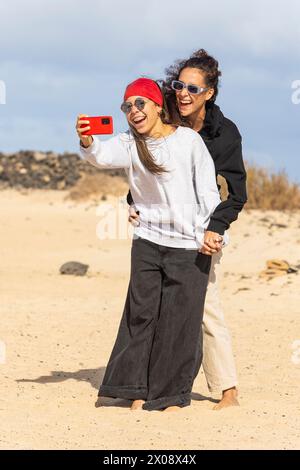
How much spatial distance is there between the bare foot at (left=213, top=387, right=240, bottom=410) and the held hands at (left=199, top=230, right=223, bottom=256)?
1043 mm

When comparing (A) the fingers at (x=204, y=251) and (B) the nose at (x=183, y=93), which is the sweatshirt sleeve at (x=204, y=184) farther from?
(B) the nose at (x=183, y=93)

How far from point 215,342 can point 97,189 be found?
17.8m

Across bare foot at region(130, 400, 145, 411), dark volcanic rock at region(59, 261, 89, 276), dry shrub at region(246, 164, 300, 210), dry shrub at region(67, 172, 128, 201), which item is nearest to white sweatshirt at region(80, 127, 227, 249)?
bare foot at region(130, 400, 145, 411)

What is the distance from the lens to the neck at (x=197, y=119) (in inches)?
257

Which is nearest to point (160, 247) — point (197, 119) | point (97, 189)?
point (197, 119)

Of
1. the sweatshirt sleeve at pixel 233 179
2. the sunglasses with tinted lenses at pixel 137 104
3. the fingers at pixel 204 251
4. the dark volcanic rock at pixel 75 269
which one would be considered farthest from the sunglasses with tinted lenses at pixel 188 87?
the dark volcanic rock at pixel 75 269

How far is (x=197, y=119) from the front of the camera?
6527mm

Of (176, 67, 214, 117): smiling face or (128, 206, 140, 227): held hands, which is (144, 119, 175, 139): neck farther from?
(128, 206, 140, 227): held hands

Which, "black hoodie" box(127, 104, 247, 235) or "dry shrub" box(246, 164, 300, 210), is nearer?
"black hoodie" box(127, 104, 247, 235)

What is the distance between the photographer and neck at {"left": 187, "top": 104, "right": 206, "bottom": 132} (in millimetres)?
6516

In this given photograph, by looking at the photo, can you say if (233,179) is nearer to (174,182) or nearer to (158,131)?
(174,182)

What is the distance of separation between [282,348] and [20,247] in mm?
9545

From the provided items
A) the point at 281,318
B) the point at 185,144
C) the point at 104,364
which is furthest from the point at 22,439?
the point at 281,318

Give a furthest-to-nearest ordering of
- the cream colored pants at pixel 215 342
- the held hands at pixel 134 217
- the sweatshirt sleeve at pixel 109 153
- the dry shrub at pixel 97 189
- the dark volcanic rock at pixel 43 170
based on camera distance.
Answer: the dark volcanic rock at pixel 43 170 < the dry shrub at pixel 97 189 < the cream colored pants at pixel 215 342 < the held hands at pixel 134 217 < the sweatshirt sleeve at pixel 109 153
